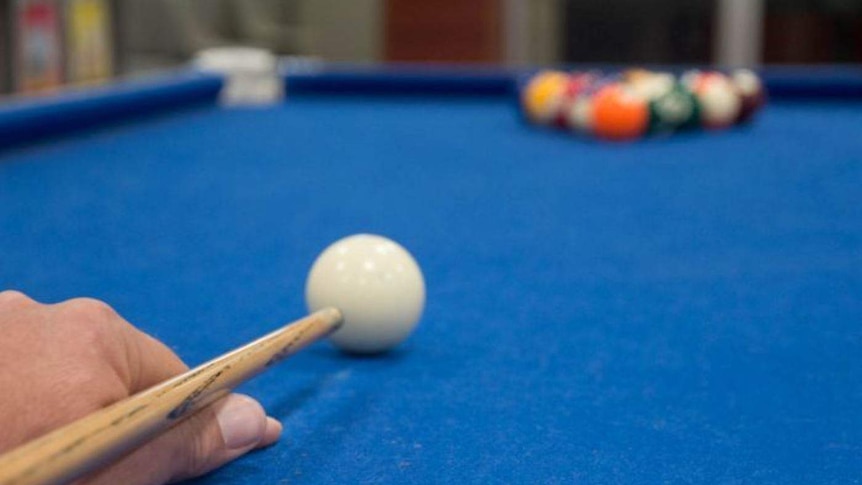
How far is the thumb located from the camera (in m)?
1.04

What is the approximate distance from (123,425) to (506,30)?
7469mm

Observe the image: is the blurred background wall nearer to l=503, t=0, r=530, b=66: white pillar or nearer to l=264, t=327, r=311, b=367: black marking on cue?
l=503, t=0, r=530, b=66: white pillar

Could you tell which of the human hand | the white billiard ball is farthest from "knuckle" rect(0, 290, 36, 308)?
the white billiard ball

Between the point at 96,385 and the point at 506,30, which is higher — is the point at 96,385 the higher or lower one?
the higher one

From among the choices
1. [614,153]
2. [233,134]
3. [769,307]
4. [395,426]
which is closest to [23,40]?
[233,134]

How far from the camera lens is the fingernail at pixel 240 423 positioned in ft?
3.79

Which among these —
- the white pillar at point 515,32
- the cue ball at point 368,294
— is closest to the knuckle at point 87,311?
the cue ball at point 368,294

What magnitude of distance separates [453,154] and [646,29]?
191 inches

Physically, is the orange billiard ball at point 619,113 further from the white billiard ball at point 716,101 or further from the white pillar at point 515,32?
the white pillar at point 515,32

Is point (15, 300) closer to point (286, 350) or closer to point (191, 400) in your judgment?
point (191, 400)

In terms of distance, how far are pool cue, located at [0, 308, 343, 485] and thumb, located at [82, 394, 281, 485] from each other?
2 cm

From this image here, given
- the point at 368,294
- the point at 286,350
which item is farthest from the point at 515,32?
the point at 286,350

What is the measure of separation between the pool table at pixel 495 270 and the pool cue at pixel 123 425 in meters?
0.10

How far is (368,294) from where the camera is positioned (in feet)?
5.25
